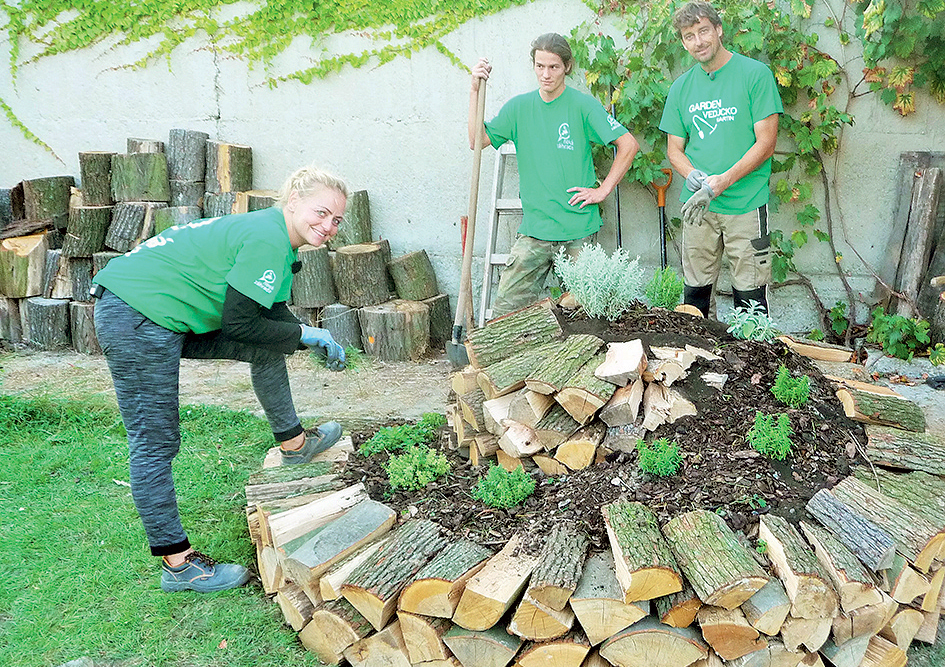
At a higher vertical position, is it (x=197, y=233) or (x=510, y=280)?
(x=197, y=233)

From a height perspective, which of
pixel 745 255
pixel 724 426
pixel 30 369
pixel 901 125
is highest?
pixel 901 125

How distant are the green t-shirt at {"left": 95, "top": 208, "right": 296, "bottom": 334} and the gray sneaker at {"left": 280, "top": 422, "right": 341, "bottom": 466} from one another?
2.78 feet

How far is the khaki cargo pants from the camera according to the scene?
462cm

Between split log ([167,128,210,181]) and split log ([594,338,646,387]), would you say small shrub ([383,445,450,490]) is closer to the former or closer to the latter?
split log ([594,338,646,387])

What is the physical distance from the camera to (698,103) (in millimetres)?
4316

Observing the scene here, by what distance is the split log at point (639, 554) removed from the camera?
6.88 ft

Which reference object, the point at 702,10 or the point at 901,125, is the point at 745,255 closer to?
the point at 702,10

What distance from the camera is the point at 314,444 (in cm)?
348

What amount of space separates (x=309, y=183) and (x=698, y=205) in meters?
2.31

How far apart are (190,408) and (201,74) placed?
121 inches

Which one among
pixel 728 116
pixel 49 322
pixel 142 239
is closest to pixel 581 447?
pixel 728 116

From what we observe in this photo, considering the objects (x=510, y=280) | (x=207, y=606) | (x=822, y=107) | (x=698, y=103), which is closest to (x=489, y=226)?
(x=510, y=280)

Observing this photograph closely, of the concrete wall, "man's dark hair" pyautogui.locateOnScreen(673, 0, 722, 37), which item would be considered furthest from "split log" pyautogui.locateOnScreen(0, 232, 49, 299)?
"man's dark hair" pyautogui.locateOnScreen(673, 0, 722, 37)

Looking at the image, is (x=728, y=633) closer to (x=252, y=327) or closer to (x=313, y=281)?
(x=252, y=327)
